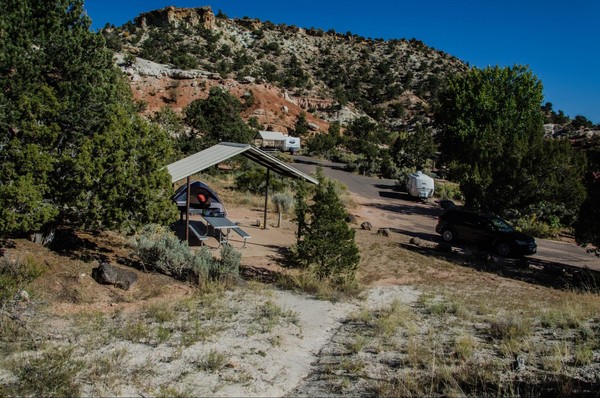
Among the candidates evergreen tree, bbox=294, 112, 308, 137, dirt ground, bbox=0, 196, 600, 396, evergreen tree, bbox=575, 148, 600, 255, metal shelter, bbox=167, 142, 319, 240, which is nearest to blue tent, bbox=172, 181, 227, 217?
metal shelter, bbox=167, 142, 319, 240

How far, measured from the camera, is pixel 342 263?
11.4m

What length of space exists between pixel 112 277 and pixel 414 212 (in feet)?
66.9

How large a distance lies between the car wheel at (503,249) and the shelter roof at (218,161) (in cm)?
853

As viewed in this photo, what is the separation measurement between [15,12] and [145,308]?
7.97 m

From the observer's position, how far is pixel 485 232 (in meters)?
17.7

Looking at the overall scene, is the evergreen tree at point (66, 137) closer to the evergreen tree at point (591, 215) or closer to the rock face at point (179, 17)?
the evergreen tree at point (591, 215)

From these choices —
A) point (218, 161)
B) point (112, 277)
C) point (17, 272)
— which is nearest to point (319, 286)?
point (112, 277)

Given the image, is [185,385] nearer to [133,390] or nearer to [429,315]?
[133,390]

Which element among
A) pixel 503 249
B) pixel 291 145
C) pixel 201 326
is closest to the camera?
pixel 201 326

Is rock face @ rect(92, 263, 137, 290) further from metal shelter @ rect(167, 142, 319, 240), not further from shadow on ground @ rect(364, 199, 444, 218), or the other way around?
shadow on ground @ rect(364, 199, 444, 218)

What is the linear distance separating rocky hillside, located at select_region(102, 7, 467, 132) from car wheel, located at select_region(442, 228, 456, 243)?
47960 millimetres

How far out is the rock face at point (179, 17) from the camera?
298 ft

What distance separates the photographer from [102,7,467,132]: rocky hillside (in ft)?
215

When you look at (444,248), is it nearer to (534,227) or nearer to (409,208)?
(534,227)
